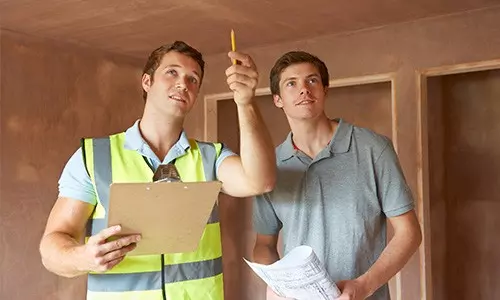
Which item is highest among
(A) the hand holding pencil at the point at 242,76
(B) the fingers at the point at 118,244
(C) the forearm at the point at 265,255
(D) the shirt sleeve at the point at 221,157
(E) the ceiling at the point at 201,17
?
(E) the ceiling at the point at 201,17

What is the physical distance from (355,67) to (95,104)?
73.6 inches

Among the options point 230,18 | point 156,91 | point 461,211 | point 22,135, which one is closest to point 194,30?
point 230,18

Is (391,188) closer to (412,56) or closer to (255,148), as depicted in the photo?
(255,148)

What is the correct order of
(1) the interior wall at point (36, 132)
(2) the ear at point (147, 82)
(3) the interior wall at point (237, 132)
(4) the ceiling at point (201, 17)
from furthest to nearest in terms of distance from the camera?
(3) the interior wall at point (237, 132) → (1) the interior wall at point (36, 132) → (4) the ceiling at point (201, 17) → (2) the ear at point (147, 82)

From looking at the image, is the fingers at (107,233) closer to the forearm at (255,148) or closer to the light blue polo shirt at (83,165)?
the light blue polo shirt at (83,165)

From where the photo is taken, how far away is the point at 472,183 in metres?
4.01

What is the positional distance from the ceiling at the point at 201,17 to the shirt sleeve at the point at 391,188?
1466 mm

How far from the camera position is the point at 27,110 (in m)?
3.57

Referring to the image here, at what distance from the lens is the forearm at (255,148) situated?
148 cm

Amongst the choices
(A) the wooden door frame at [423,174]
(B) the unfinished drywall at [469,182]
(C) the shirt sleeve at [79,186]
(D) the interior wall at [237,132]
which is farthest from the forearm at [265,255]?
(D) the interior wall at [237,132]

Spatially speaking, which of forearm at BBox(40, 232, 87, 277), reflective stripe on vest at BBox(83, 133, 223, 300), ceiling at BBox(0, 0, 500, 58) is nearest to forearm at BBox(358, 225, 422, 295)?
reflective stripe on vest at BBox(83, 133, 223, 300)

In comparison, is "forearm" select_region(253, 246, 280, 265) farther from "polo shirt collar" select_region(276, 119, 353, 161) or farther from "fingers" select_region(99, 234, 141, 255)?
"fingers" select_region(99, 234, 141, 255)

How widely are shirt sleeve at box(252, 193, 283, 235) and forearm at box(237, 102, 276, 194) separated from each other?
359mm

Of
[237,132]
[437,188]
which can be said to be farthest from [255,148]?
[237,132]
